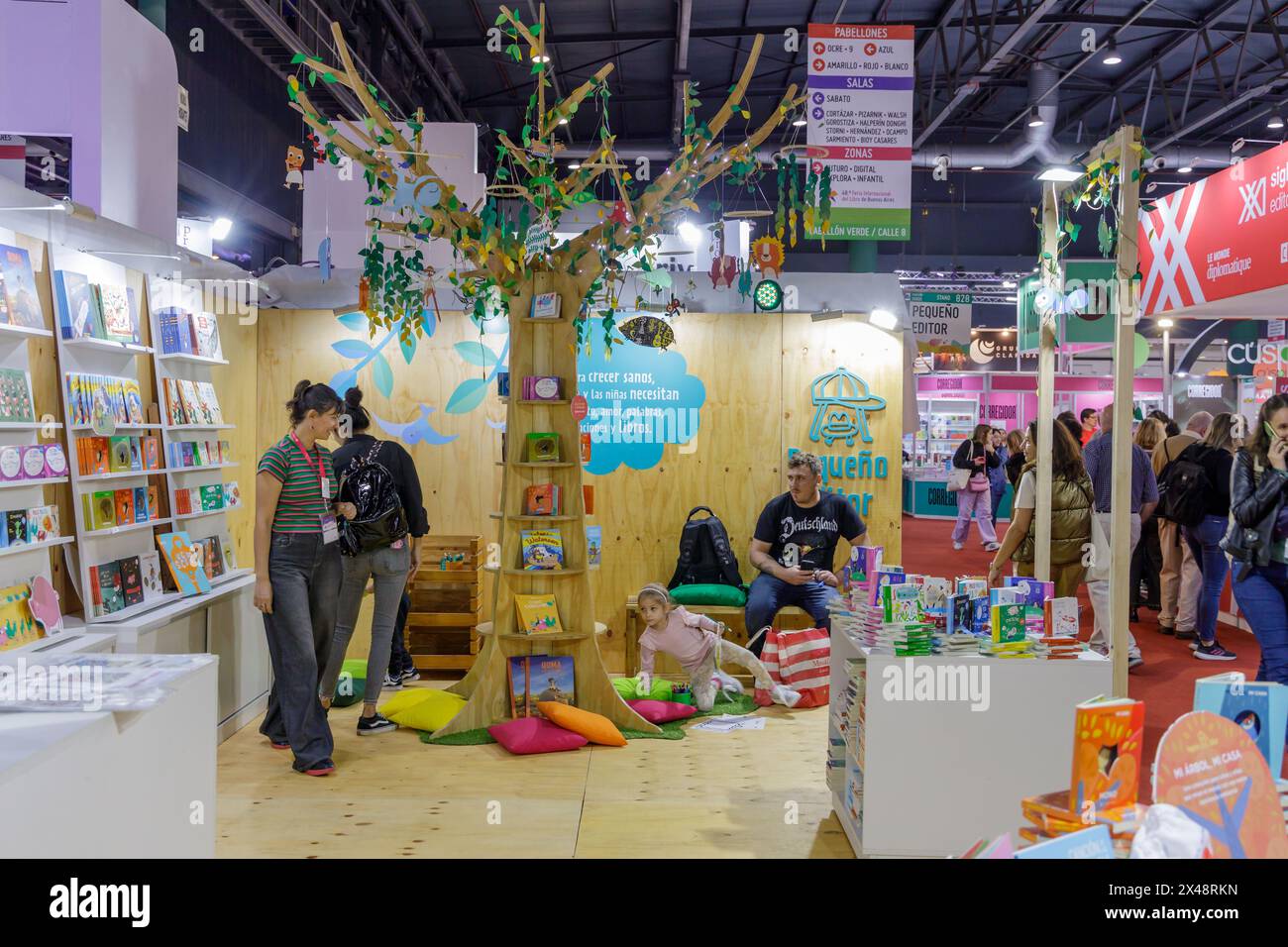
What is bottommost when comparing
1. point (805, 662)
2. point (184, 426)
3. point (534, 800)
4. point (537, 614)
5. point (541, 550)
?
point (534, 800)

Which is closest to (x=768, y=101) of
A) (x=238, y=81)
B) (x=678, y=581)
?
(x=238, y=81)

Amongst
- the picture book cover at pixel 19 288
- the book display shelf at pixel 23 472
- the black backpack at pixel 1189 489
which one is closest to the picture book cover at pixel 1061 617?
the book display shelf at pixel 23 472

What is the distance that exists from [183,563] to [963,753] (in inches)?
141

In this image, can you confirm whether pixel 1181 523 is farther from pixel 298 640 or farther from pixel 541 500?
pixel 298 640

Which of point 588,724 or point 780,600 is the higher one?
point 780,600

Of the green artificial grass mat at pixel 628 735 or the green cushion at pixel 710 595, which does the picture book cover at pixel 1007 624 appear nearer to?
the green artificial grass mat at pixel 628 735

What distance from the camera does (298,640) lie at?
4.49 m

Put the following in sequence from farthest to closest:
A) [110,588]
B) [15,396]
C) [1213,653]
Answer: [1213,653] < [110,588] < [15,396]

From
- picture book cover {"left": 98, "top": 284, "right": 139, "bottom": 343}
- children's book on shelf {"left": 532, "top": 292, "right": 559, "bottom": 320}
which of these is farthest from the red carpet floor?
picture book cover {"left": 98, "top": 284, "right": 139, "bottom": 343}

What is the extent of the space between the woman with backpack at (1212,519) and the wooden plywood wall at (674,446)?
79.7 inches

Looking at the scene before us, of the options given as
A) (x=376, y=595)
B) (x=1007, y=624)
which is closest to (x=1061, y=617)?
(x=1007, y=624)

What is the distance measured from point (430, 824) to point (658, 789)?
97 centimetres

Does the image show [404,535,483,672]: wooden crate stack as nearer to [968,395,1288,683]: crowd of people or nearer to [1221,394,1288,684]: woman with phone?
[968,395,1288,683]: crowd of people

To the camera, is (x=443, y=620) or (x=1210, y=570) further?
(x=1210, y=570)
